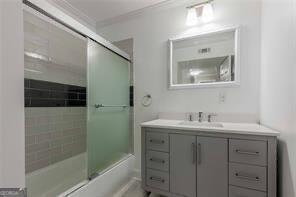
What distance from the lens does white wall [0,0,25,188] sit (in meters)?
0.40

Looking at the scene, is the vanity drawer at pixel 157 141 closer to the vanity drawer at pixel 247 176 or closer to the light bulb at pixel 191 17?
the vanity drawer at pixel 247 176

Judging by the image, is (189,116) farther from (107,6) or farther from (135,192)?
(107,6)

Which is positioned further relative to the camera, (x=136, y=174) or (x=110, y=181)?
(x=136, y=174)

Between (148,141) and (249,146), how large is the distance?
90 centimetres

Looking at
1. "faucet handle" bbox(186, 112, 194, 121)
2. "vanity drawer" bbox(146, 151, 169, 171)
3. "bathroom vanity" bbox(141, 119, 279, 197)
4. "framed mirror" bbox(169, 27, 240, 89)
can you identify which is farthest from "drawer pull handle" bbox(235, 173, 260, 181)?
"framed mirror" bbox(169, 27, 240, 89)

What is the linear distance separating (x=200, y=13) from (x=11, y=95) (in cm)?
199

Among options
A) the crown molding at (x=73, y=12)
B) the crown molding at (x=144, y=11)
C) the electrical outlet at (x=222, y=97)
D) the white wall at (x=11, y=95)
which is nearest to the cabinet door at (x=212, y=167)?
the electrical outlet at (x=222, y=97)

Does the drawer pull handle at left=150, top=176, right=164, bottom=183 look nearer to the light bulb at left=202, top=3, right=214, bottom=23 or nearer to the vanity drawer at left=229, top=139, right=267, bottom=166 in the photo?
the vanity drawer at left=229, top=139, right=267, bottom=166

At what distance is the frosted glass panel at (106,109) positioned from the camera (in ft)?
5.43

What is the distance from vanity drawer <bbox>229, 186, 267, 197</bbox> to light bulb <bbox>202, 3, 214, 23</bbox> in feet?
5.72

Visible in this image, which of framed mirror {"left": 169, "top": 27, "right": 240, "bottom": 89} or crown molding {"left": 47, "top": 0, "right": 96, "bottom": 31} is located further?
crown molding {"left": 47, "top": 0, "right": 96, "bottom": 31}

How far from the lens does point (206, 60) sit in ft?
6.11

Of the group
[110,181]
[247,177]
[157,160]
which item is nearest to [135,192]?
[110,181]

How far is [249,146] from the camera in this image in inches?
47.9
